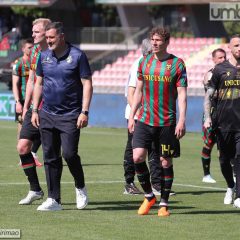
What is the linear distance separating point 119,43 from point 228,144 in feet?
105

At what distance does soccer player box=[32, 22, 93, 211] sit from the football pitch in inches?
17.3

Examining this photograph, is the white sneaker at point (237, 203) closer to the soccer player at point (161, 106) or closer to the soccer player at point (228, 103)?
the soccer player at point (228, 103)

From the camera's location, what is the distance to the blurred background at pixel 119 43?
2836cm

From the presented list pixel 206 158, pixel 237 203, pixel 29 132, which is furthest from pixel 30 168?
pixel 206 158

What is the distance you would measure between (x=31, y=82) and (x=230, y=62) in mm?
2478

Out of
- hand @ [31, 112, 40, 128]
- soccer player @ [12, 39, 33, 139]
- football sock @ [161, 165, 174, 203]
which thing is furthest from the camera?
soccer player @ [12, 39, 33, 139]

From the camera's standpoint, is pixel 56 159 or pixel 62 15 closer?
pixel 56 159

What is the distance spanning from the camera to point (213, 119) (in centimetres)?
1137

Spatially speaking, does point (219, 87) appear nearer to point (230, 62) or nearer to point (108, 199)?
point (230, 62)

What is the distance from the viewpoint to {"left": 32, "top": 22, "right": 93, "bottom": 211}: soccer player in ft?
34.4

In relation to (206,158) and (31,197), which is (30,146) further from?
(206,158)

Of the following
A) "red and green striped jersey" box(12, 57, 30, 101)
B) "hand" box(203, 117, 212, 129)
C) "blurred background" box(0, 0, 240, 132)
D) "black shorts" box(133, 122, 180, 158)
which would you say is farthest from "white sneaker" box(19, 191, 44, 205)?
"blurred background" box(0, 0, 240, 132)

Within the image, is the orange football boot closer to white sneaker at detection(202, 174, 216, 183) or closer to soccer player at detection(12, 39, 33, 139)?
white sneaker at detection(202, 174, 216, 183)

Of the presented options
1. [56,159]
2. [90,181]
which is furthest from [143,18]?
[56,159]
